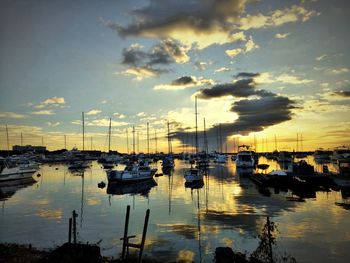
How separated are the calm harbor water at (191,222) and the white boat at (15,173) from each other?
21.0 meters

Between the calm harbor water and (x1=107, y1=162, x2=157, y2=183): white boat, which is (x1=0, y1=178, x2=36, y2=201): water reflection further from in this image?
(x1=107, y1=162, x2=157, y2=183): white boat

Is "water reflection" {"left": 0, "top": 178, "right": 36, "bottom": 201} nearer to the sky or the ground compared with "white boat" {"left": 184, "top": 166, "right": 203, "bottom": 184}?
nearer to the ground

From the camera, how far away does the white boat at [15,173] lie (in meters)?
67.2

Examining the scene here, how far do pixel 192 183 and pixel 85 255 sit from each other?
145 feet

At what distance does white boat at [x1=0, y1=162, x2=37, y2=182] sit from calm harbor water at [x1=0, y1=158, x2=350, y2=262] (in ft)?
69.0

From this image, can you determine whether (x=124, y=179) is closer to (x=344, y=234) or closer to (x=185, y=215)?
(x=185, y=215)

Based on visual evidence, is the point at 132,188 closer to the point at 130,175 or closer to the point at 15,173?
the point at 130,175

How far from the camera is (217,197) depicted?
45.1 metres

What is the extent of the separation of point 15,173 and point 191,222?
5550 cm

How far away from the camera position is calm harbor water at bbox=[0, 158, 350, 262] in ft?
70.0

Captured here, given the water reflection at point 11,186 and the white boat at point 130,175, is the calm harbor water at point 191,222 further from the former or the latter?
the white boat at point 130,175

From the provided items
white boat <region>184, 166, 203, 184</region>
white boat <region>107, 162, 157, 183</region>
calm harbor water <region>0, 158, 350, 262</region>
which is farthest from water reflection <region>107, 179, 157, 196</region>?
white boat <region>184, 166, 203, 184</region>

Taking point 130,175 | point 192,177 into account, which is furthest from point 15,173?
point 192,177

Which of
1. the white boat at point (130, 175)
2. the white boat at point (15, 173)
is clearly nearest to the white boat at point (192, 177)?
the white boat at point (130, 175)
